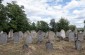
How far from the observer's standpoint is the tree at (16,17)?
173 feet

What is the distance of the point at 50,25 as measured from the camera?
71.9 meters

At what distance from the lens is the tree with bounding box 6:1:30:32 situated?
52.8 metres

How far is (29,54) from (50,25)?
51.7 m

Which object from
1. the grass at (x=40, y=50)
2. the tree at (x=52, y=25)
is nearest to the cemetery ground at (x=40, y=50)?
the grass at (x=40, y=50)

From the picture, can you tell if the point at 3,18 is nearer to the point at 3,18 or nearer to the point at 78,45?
the point at 3,18

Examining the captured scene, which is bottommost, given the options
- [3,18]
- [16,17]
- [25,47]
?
[25,47]

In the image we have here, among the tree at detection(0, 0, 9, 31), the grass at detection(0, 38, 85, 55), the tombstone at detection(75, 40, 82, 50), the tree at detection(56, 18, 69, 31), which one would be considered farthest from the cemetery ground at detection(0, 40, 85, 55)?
the tree at detection(56, 18, 69, 31)

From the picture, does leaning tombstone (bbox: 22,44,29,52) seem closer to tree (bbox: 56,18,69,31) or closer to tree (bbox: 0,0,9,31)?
tree (bbox: 0,0,9,31)

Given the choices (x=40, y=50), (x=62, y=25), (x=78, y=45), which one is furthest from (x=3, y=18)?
(x=78, y=45)

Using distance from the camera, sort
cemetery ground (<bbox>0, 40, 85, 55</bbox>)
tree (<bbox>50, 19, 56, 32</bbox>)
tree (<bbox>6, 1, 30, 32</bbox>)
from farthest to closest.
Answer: tree (<bbox>50, 19, 56, 32</bbox>)
tree (<bbox>6, 1, 30, 32</bbox>)
cemetery ground (<bbox>0, 40, 85, 55</bbox>)

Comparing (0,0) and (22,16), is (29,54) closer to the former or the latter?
(0,0)

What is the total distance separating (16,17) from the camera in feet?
180

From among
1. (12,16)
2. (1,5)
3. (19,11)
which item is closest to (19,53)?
(1,5)

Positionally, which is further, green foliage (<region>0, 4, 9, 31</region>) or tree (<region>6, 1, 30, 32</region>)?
tree (<region>6, 1, 30, 32</region>)
